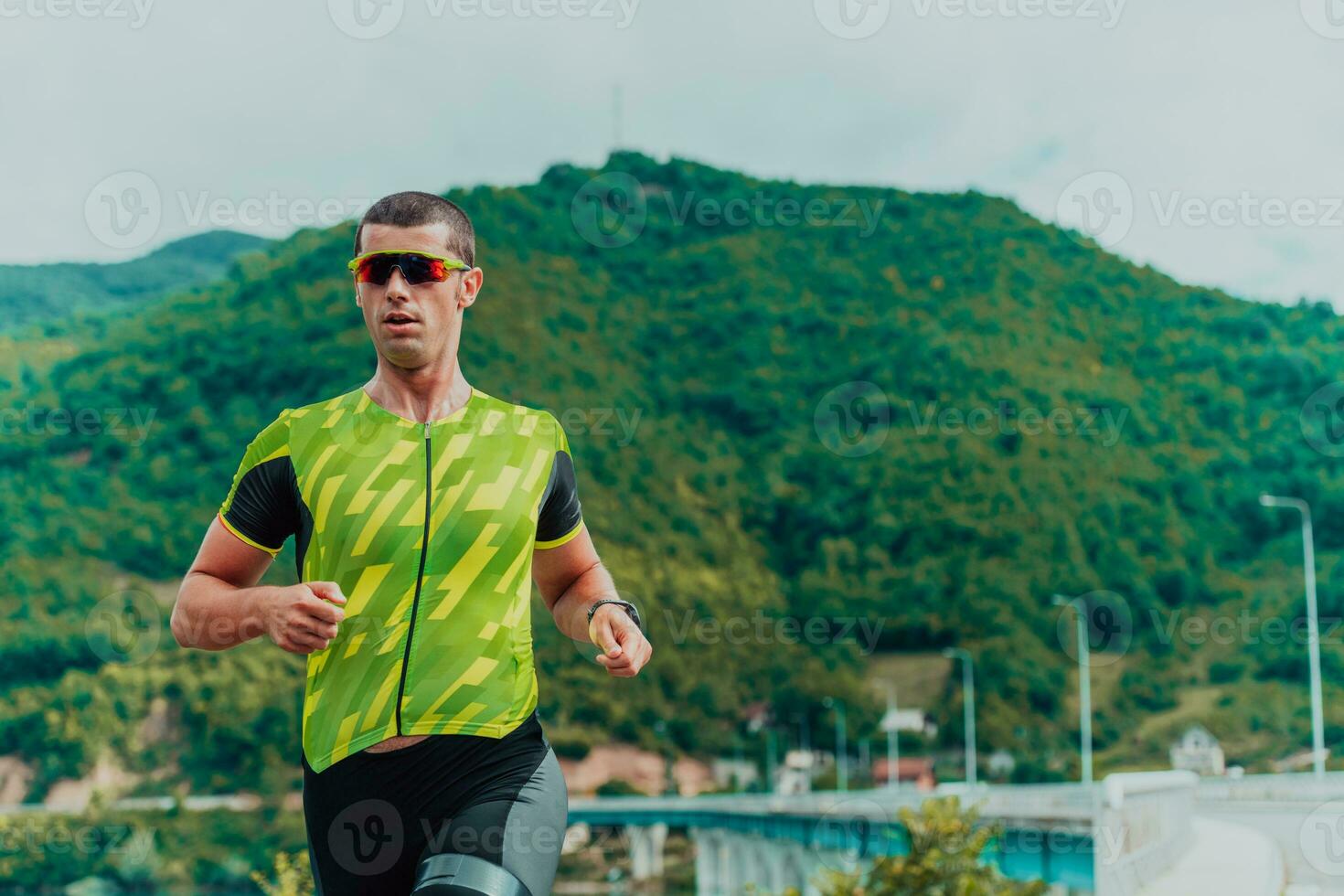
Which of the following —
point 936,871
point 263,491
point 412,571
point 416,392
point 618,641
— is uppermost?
point 416,392

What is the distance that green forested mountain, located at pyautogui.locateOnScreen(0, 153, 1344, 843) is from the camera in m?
109

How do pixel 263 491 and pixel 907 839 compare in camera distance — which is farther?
pixel 907 839

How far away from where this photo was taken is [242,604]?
329cm

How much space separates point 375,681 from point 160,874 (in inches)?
3684

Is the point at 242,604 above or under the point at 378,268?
under

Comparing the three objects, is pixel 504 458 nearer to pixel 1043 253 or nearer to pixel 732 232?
pixel 1043 253

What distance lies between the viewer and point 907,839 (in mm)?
29953

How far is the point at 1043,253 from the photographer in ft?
498

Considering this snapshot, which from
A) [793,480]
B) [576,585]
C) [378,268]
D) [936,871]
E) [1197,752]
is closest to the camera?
[378,268]

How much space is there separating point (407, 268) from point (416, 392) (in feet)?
0.86

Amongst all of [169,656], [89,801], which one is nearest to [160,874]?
[89,801]

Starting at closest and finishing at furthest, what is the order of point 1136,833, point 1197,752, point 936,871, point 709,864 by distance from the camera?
point 1136,833 < point 936,871 < point 709,864 < point 1197,752

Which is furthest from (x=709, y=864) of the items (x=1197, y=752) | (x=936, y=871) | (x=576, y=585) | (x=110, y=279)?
(x=110, y=279)

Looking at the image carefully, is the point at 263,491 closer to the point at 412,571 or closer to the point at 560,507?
the point at 412,571
